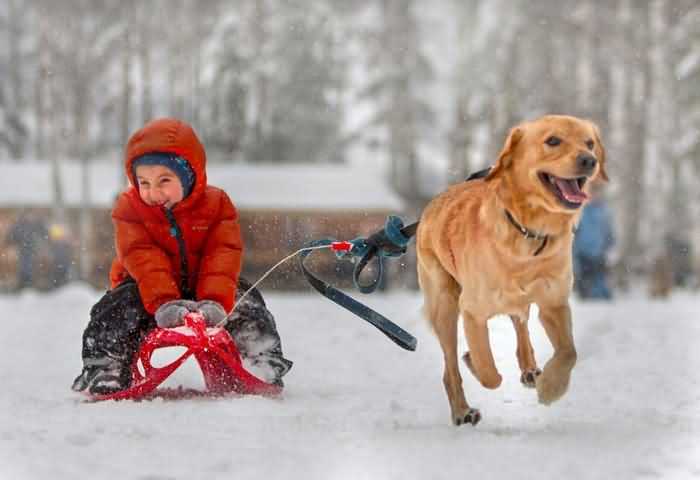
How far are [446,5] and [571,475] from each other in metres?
32.9

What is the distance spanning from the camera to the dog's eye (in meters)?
3.79

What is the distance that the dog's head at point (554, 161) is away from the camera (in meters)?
3.69

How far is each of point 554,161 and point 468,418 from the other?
1060 millimetres

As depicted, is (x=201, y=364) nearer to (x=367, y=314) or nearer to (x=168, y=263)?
(x=168, y=263)

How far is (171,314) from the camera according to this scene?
477 centimetres

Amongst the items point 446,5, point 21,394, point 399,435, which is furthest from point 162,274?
point 446,5

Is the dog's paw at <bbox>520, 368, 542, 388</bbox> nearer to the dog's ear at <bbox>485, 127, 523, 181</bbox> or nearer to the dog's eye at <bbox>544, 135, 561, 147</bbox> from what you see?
the dog's ear at <bbox>485, 127, 523, 181</bbox>

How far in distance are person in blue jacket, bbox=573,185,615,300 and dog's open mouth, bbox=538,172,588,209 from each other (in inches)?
393

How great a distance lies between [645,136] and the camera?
29.7 metres

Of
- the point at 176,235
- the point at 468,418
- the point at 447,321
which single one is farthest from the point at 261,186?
the point at 468,418

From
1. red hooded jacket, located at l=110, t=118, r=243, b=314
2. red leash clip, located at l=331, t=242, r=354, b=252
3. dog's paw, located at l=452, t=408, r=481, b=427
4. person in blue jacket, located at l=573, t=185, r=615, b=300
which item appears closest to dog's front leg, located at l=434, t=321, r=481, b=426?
dog's paw, located at l=452, t=408, r=481, b=427

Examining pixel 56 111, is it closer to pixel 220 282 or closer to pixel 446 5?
pixel 446 5

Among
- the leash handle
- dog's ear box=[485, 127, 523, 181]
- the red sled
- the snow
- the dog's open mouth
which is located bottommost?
the snow

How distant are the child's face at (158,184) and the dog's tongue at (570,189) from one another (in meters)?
1.86
